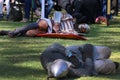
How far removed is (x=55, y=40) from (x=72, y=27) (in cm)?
102

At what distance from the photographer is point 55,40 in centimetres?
920

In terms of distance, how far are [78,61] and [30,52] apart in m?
2.04

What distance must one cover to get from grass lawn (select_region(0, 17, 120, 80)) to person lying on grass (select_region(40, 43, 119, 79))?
0.12 metres

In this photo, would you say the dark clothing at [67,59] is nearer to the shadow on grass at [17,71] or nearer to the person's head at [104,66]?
the person's head at [104,66]

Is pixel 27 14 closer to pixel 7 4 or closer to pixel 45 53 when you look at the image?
pixel 7 4

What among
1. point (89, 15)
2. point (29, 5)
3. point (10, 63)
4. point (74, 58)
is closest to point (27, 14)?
point (29, 5)

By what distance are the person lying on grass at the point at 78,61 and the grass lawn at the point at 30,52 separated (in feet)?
0.38

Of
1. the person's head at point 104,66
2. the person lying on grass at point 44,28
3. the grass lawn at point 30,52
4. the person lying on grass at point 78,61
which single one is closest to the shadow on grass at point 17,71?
the grass lawn at point 30,52

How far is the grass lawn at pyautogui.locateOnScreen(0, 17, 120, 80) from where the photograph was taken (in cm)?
580

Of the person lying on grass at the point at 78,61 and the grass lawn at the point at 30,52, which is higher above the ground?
the person lying on grass at the point at 78,61

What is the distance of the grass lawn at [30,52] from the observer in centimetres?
580

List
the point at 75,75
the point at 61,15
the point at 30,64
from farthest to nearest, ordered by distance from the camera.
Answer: the point at 61,15, the point at 30,64, the point at 75,75

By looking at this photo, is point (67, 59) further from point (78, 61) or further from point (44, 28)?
point (44, 28)

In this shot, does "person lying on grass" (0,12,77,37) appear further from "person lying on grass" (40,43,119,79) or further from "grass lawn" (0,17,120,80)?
"person lying on grass" (40,43,119,79)
